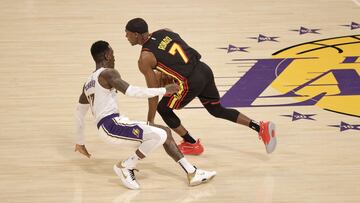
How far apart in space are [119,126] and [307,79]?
3.90 metres

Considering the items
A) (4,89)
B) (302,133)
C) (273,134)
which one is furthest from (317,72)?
(4,89)

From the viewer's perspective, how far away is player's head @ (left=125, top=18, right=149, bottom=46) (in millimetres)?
7695

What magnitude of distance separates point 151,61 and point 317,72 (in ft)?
12.0

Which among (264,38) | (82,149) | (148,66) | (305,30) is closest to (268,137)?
(148,66)

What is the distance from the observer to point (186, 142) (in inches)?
329

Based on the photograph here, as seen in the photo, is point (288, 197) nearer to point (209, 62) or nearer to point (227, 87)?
point (227, 87)

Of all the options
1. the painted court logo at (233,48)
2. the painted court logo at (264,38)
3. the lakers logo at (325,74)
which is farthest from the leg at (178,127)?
the painted court logo at (264,38)

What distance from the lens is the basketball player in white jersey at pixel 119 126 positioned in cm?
727

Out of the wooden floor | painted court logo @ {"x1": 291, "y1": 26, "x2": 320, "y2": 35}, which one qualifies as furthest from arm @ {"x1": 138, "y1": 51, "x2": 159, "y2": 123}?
painted court logo @ {"x1": 291, "y1": 26, "x2": 320, "y2": 35}

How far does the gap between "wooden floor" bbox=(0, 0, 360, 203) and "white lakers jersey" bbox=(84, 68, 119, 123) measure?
764 mm

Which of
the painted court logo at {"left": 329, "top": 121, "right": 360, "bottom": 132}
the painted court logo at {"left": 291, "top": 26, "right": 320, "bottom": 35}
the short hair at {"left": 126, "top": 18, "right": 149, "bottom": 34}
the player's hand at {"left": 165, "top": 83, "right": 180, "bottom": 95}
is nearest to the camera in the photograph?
the player's hand at {"left": 165, "top": 83, "right": 180, "bottom": 95}

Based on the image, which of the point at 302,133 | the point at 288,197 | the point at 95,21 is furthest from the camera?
the point at 95,21

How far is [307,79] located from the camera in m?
10.5

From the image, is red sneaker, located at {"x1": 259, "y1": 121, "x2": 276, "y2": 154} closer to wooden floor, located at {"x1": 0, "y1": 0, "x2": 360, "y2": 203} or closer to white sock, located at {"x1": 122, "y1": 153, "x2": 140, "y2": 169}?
wooden floor, located at {"x1": 0, "y1": 0, "x2": 360, "y2": 203}
